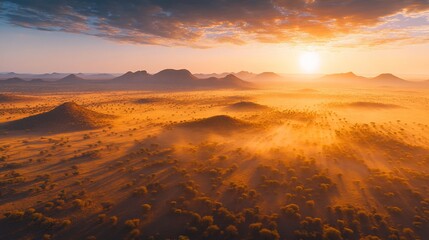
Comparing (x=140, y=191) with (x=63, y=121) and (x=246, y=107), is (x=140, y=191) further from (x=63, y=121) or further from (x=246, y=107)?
(x=246, y=107)

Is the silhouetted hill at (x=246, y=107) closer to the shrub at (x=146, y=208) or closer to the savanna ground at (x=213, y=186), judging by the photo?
the savanna ground at (x=213, y=186)

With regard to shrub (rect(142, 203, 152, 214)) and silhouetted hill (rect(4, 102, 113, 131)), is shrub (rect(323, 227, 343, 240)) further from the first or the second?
silhouetted hill (rect(4, 102, 113, 131))

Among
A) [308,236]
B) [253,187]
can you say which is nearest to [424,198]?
[308,236]

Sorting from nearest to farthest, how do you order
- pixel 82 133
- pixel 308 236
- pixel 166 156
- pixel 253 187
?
pixel 308 236 < pixel 253 187 < pixel 166 156 < pixel 82 133

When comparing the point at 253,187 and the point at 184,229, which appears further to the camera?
the point at 253,187

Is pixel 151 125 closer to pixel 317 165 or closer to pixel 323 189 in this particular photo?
pixel 317 165

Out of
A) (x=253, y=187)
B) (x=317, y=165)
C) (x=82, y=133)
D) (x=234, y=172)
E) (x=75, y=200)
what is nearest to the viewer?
(x=75, y=200)

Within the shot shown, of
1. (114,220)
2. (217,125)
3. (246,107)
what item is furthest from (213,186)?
(246,107)

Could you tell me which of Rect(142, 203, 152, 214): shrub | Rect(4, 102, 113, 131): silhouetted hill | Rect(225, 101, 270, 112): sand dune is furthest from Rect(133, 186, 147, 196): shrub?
Rect(225, 101, 270, 112): sand dune
